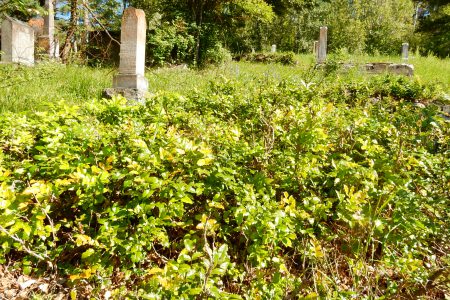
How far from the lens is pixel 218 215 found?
2.27 meters

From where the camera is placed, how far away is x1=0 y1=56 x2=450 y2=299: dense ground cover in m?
1.87

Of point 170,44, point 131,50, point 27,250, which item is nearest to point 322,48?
point 170,44

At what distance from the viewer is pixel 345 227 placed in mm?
2334

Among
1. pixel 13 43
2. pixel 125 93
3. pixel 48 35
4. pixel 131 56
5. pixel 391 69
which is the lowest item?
pixel 125 93

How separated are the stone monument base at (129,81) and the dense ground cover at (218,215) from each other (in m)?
2.82

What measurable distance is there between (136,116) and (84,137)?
3.18 ft

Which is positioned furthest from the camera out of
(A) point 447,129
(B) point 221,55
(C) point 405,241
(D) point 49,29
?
(B) point 221,55

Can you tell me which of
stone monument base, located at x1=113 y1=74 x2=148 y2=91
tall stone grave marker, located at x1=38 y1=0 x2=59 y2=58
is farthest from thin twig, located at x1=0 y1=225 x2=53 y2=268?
tall stone grave marker, located at x1=38 y1=0 x2=59 y2=58

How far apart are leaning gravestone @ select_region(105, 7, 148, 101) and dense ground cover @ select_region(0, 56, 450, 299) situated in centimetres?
280

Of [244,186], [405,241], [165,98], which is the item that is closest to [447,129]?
[405,241]

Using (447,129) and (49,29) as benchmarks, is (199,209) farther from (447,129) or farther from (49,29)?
(49,29)

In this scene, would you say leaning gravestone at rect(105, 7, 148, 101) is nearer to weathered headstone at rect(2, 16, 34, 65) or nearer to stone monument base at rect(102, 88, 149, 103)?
stone monument base at rect(102, 88, 149, 103)

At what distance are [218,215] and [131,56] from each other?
427 cm

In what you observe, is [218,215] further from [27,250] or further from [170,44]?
[170,44]
